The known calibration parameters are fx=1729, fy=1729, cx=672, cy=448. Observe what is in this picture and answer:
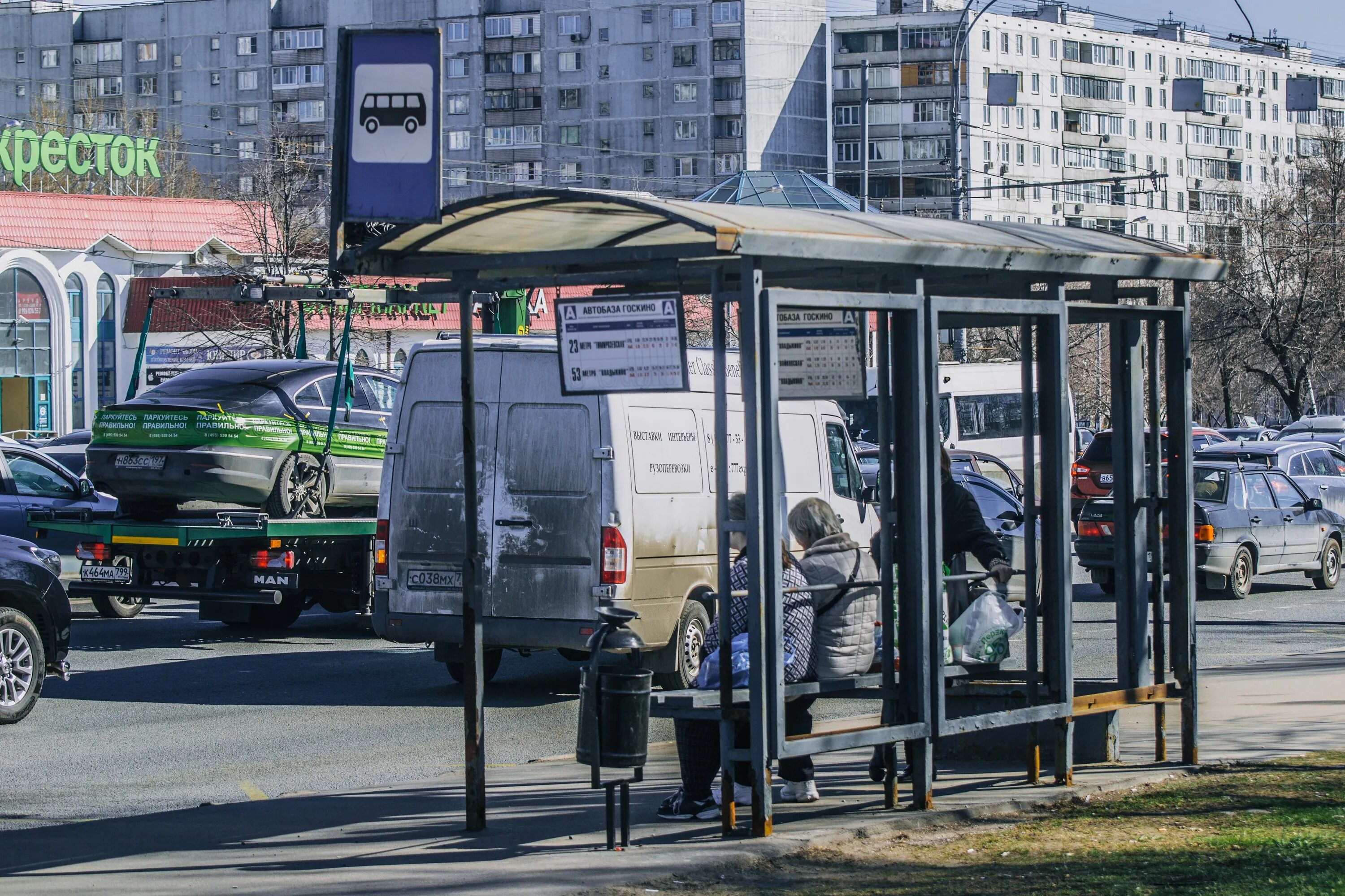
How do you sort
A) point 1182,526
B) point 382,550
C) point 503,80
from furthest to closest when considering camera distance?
1. point 503,80
2. point 382,550
3. point 1182,526

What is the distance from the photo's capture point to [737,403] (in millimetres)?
13695

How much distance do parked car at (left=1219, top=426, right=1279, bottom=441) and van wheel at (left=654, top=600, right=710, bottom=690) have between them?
3569 centimetres

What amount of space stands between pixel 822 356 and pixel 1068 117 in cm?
11450

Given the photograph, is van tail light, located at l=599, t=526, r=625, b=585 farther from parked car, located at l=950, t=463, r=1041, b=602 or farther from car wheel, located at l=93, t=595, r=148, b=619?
car wheel, located at l=93, t=595, r=148, b=619

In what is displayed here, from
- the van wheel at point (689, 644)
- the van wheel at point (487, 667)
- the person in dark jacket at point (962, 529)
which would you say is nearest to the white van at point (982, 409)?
the van wheel at point (487, 667)

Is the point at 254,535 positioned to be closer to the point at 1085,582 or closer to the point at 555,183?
the point at 1085,582

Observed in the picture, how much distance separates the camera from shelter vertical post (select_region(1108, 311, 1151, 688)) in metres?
9.11

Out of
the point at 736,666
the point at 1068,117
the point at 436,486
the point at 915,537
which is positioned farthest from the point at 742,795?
the point at 1068,117

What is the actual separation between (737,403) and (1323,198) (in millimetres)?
54394

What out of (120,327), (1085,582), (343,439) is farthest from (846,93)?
(343,439)

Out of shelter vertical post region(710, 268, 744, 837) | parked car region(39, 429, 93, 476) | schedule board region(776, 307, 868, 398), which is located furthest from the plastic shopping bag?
parked car region(39, 429, 93, 476)

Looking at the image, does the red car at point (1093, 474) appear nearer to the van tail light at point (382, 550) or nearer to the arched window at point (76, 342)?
the van tail light at point (382, 550)

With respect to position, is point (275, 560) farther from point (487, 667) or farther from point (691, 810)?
point (691, 810)

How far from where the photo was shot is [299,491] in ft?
52.0
